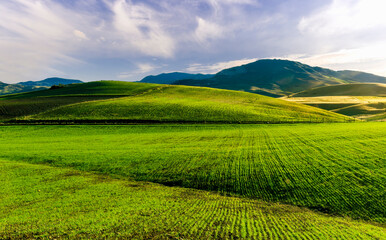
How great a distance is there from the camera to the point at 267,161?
26562 millimetres

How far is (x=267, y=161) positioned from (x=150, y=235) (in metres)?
19.5

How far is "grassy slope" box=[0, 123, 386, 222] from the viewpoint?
63.9 feet

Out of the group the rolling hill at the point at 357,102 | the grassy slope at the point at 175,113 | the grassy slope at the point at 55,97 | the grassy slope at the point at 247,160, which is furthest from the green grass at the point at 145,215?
the rolling hill at the point at 357,102

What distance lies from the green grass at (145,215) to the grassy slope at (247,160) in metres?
2.36

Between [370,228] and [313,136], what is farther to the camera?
[313,136]

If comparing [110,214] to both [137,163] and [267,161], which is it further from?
[267,161]

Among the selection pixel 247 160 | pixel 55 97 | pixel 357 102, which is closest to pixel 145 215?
pixel 247 160

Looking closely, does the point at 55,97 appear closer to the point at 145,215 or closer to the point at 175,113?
the point at 175,113

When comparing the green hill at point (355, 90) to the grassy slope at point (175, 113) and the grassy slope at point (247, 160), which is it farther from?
the grassy slope at point (247, 160)

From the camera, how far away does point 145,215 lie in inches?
582

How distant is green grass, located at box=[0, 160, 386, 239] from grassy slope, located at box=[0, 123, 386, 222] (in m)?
2.36

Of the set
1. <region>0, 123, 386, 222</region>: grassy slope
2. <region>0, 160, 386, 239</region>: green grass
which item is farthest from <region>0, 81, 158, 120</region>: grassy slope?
<region>0, 160, 386, 239</region>: green grass

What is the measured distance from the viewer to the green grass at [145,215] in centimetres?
1268

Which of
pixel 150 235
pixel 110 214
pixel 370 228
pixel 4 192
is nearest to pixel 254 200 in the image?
pixel 370 228
